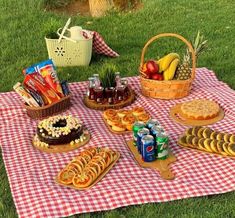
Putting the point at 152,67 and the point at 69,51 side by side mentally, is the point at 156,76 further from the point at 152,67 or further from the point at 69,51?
A: the point at 69,51

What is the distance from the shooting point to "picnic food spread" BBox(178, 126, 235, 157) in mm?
4411

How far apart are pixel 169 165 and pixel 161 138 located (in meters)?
0.23

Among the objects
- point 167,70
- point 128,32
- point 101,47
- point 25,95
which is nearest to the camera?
point 25,95

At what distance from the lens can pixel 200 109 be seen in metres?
5.10

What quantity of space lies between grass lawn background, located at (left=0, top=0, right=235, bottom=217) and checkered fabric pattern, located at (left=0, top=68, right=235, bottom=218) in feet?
0.80

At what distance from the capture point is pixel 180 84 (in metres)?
5.46

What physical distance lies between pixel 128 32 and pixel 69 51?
147 centimetres

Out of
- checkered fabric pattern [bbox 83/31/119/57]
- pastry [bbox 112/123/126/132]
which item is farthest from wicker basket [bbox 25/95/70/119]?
checkered fabric pattern [bbox 83/31/119/57]

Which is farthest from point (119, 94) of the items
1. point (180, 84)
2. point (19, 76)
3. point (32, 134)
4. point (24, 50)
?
point (24, 50)

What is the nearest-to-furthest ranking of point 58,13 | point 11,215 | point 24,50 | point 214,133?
point 11,215
point 214,133
point 24,50
point 58,13

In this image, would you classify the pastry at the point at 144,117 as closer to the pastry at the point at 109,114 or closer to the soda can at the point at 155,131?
the pastry at the point at 109,114

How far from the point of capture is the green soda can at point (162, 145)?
4281 millimetres

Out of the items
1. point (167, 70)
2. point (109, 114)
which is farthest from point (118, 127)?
point (167, 70)

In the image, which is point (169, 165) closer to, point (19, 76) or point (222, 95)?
point (222, 95)
